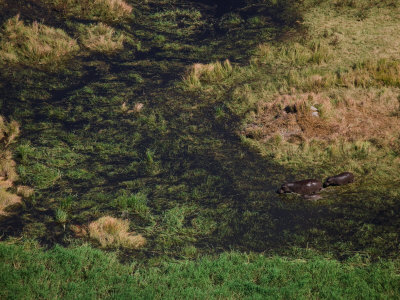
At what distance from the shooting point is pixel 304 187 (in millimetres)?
8758

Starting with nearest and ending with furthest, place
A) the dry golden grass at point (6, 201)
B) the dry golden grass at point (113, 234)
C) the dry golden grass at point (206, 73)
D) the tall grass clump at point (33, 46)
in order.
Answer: the dry golden grass at point (113, 234) < the dry golden grass at point (6, 201) < the dry golden grass at point (206, 73) < the tall grass clump at point (33, 46)

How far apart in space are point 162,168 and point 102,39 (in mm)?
7438

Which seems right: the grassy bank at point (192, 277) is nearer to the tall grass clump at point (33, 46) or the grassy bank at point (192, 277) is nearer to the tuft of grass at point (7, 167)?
the tuft of grass at point (7, 167)

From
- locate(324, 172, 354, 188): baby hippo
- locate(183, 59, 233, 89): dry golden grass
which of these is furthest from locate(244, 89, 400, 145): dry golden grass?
locate(183, 59, 233, 89): dry golden grass

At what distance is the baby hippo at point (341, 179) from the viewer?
29.2 feet

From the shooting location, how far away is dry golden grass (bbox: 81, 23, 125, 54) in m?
15.5

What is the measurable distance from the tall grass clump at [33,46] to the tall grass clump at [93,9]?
81.9 inches

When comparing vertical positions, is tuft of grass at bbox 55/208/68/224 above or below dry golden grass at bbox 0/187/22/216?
below

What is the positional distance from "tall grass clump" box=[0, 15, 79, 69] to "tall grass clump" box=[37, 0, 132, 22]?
208 cm

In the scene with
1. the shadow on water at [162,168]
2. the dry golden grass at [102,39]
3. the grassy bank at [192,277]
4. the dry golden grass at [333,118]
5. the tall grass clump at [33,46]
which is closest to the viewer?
the grassy bank at [192,277]

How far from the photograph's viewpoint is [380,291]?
642 cm

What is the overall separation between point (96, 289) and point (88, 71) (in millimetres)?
9633

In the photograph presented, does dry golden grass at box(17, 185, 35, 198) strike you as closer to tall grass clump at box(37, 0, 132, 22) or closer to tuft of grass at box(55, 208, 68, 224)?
tuft of grass at box(55, 208, 68, 224)

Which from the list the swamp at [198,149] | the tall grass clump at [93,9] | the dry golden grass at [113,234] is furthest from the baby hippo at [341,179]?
the tall grass clump at [93,9]
